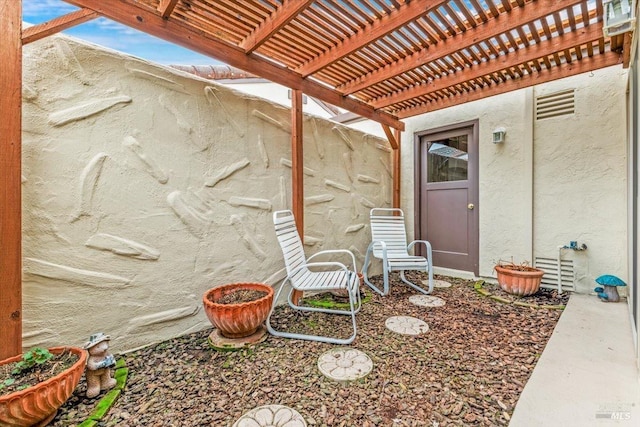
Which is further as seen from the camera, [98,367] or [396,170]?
[396,170]

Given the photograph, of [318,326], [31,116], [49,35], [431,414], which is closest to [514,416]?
[431,414]

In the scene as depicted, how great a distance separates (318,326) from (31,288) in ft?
6.19

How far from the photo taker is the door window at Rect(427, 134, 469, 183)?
12.7 ft

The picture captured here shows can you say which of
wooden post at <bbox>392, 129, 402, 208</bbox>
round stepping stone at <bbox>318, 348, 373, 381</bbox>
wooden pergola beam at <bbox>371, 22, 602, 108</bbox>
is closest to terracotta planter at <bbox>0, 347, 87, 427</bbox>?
round stepping stone at <bbox>318, 348, 373, 381</bbox>

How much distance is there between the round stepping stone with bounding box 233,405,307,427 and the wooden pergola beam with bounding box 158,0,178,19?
239cm

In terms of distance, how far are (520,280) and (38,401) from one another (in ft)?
12.4

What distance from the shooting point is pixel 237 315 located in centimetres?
198

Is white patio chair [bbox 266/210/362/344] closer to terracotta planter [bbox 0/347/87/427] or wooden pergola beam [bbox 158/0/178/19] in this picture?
terracotta planter [bbox 0/347/87/427]

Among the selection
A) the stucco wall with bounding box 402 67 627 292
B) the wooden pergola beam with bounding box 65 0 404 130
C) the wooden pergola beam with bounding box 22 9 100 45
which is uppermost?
the wooden pergola beam with bounding box 65 0 404 130

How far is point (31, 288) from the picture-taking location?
1.63 metres

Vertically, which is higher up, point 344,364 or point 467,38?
point 467,38

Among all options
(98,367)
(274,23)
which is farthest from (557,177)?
(98,367)

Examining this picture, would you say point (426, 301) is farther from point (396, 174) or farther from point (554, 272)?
point (396, 174)

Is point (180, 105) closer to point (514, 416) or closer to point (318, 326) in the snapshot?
point (318, 326)
